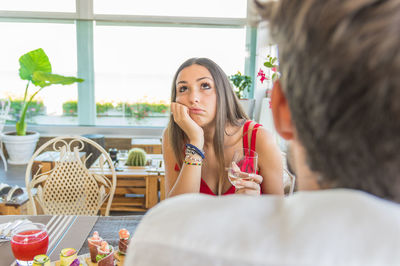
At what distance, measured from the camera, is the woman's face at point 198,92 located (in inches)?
63.6

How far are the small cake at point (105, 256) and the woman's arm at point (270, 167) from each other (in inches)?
31.7

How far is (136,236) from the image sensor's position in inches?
13.7

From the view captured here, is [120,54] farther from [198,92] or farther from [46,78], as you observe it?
[198,92]

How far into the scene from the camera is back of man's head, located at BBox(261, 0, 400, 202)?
30 cm

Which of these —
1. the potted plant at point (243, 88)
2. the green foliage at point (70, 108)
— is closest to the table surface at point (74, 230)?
the potted plant at point (243, 88)

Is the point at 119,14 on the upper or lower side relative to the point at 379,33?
upper

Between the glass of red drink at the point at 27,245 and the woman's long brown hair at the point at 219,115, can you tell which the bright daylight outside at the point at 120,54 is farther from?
the glass of red drink at the point at 27,245

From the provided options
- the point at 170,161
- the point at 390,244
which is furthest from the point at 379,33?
the point at 170,161

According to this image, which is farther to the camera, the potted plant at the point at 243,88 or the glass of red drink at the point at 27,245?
the potted plant at the point at 243,88

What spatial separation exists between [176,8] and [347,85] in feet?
21.2

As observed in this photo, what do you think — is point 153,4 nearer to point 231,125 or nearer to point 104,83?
point 104,83

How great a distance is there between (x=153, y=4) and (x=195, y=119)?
17.2 ft

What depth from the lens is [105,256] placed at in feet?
3.35

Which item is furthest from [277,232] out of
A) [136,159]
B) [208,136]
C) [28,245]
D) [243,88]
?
[243,88]
